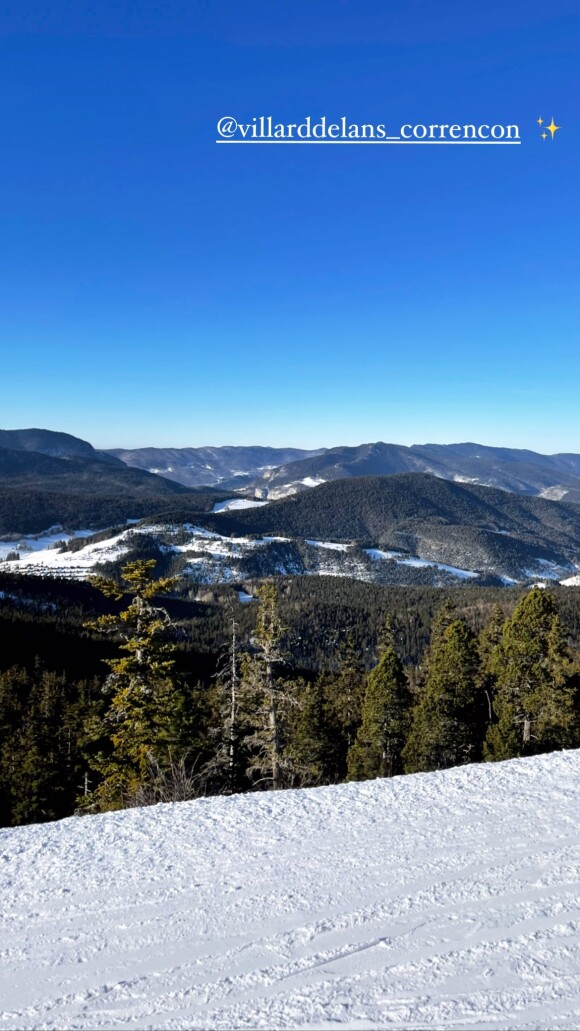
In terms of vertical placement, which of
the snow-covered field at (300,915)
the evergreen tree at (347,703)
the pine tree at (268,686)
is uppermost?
the snow-covered field at (300,915)

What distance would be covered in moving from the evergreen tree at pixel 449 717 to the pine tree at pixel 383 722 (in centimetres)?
160

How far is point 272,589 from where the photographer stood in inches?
891

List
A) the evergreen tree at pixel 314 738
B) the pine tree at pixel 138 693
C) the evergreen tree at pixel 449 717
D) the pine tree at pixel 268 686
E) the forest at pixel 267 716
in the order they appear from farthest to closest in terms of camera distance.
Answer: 1. the evergreen tree at pixel 314 738
2. the evergreen tree at pixel 449 717
3. the pine tree at pixel 268 686
4. the forest at pixel 267 716
5. the pine tree at pixel 138 693

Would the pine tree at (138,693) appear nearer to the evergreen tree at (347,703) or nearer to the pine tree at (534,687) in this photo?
the pine tree at (534,687)

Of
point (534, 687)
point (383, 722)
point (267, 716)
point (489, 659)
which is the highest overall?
point (534, 687)

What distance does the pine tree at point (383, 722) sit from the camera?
98.5 ft

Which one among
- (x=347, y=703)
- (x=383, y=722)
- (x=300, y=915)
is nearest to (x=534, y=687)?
(x=383, y=722)

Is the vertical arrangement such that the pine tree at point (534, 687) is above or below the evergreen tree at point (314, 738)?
above

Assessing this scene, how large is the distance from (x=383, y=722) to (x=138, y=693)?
53.3 ft

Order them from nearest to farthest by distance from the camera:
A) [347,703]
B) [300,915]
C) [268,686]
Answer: [300,915], [268,686], [347,703]

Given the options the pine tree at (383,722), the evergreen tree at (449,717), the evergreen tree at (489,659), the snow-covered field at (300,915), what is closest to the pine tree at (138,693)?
the snow-covered field at (300,915)

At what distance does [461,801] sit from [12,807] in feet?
119

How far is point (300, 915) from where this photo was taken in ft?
22.3

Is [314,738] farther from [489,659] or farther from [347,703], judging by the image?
[489,659]
